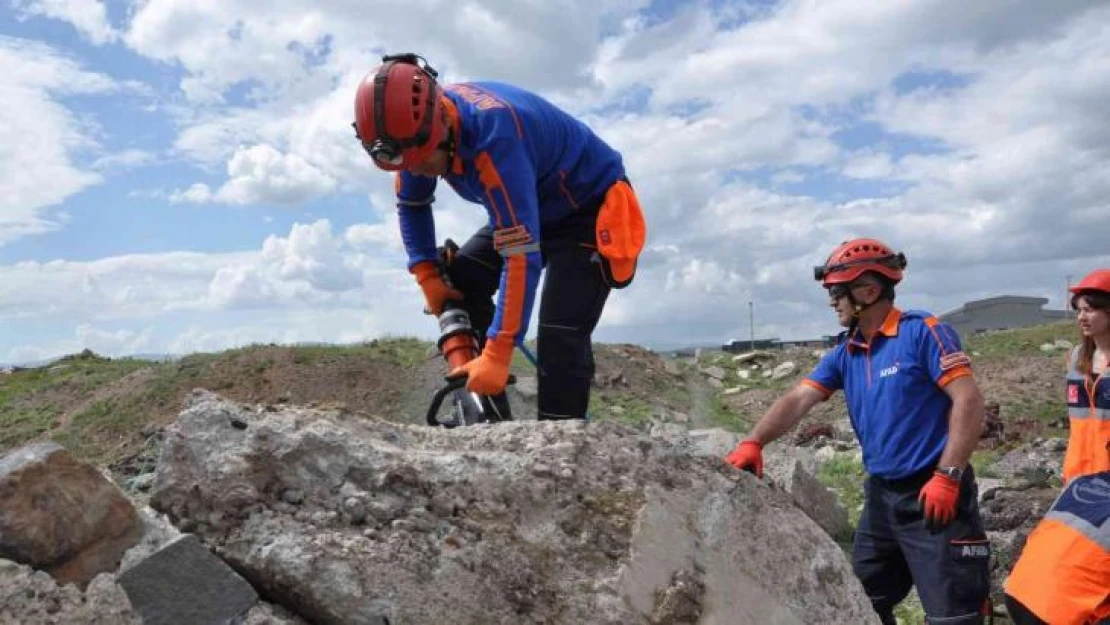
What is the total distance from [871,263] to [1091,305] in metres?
0.96

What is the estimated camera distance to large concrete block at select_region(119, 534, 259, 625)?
2.43 metres

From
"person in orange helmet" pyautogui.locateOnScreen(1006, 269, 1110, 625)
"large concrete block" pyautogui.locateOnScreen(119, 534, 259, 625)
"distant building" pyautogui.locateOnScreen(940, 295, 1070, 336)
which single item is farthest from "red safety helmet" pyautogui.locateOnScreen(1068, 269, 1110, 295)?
"distant building" pyautogui.locateOnScreen(940, 295, 1070, 336)

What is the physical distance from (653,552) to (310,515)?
960 millimetres

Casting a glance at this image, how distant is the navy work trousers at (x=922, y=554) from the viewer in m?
4.25

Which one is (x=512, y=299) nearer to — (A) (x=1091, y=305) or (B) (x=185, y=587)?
(B) (x=185, y=587)

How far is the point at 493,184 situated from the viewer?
3.90 m

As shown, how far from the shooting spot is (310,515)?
2.67 metres

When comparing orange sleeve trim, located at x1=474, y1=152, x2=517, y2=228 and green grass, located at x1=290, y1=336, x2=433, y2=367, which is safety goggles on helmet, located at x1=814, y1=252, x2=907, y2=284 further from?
Result: green grass, located at x1=290, y1=336, x2=433, y2=367

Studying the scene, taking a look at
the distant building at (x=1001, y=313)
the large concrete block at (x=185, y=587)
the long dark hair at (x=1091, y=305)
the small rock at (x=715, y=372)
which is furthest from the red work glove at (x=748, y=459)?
the distant building at (x=1001, y=313)

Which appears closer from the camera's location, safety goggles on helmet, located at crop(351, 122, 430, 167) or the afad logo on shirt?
safety goggles on helmet, located at crop(351, 122, 430, 167)

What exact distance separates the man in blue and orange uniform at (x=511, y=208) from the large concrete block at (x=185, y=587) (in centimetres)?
156

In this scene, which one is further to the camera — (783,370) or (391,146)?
(783,370)

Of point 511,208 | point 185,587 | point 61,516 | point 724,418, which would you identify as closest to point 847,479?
point 724,418

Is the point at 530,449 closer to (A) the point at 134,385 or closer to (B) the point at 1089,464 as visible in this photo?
(B) the point at 1089,464
